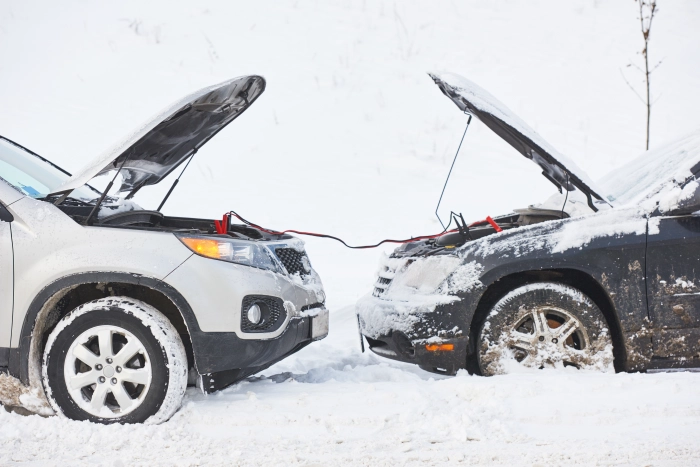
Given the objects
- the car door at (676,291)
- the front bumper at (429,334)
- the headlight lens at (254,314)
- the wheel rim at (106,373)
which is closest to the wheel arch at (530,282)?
the front bumper at (429,334)

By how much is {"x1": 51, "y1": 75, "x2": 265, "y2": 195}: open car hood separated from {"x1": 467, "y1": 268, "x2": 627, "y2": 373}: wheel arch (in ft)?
6.76

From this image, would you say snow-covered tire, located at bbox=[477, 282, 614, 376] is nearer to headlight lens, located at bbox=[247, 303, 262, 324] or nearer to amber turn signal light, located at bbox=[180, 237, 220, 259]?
headlight lens, located at bbox=[247, 303, 262, 324]

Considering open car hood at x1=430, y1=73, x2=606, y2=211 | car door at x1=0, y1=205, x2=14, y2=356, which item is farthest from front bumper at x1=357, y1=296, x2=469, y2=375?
car door at x1=0, y1=205, x2=14, y2=356

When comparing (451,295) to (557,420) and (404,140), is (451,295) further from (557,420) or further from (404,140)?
(404,140)

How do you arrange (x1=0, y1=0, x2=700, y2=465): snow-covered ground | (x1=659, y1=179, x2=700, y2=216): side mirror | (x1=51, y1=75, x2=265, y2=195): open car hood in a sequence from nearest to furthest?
(x1=0, y1=0, x2=700, y2=465): snow-covered ground < (x1=51, y1=75, x2=265, y2=195): open car hood < (x1=659, y1=179, x2=700, y2=216): side mirror

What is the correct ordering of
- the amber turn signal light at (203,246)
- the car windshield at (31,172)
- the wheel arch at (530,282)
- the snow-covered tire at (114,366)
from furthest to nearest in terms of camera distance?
the car windshield at (31,172)
the wheel arch at (530,282)
the amber turn signal light at (203,246)
the snow-covered tire at (114,366)

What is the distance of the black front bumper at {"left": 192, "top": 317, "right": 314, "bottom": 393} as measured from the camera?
3.91 metres

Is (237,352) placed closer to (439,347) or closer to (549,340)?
(439,347)

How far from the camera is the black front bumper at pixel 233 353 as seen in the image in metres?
3.91

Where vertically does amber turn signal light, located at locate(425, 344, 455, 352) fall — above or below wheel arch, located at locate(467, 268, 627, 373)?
below

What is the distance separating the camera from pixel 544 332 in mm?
4312

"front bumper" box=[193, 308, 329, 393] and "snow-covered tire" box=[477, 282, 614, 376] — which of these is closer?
"front bumper" box=[193, 308, 329, 393]

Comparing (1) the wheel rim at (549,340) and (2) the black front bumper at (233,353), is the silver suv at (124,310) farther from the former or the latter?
(1) the wheel rim at (549,340)

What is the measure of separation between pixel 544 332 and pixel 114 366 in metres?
2.42
